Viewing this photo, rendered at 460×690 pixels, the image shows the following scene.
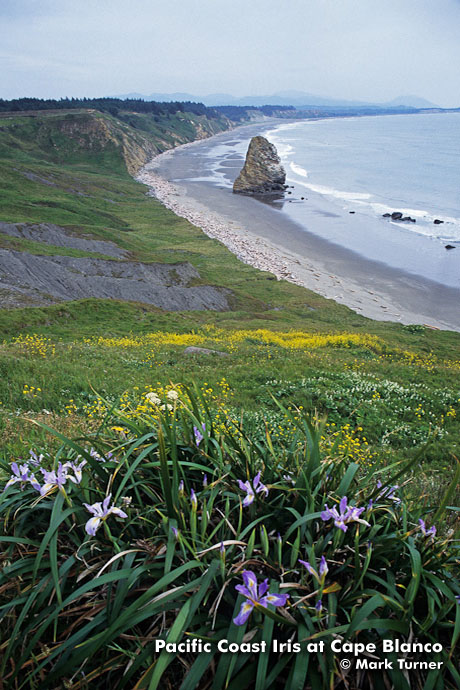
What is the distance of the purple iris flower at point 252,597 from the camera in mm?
1764

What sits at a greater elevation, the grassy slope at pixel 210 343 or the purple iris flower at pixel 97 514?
the purple iris flower at pixel 97 514

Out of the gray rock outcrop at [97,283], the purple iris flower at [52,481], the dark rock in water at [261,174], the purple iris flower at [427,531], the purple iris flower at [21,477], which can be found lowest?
the gray rock outcrop at [97,283]

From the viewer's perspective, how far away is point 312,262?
51.1 metres

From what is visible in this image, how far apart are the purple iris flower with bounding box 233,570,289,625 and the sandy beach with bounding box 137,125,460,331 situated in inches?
1408

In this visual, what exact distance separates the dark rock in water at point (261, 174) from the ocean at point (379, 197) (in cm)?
474

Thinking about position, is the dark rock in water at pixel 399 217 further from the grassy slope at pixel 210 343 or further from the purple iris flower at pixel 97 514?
the purple iris flower at pixel 97 514

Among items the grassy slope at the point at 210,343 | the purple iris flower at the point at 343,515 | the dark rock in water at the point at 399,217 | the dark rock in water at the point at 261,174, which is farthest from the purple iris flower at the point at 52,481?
the dark rock in water at the point at 261,174

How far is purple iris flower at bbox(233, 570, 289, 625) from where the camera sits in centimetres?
176

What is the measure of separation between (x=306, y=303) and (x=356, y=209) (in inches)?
1806

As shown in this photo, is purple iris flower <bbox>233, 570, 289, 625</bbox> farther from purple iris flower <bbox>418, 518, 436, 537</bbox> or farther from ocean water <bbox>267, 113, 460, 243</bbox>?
ocean water <bbox>267, 113, 460, 243</bbox>

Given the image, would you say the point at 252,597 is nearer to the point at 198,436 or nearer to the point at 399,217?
the point at 198,436

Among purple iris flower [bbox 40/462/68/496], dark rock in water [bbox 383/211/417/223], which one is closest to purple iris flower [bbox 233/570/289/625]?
purple iris flower [bbox 40/462/68/496]

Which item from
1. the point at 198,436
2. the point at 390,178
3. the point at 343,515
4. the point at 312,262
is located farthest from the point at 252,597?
the point at 390,178

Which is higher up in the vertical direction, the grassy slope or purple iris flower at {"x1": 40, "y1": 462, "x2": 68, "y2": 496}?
purple iris flower at {"x1": 40, "y1": 462, "x2": 68, "y2": 496}
